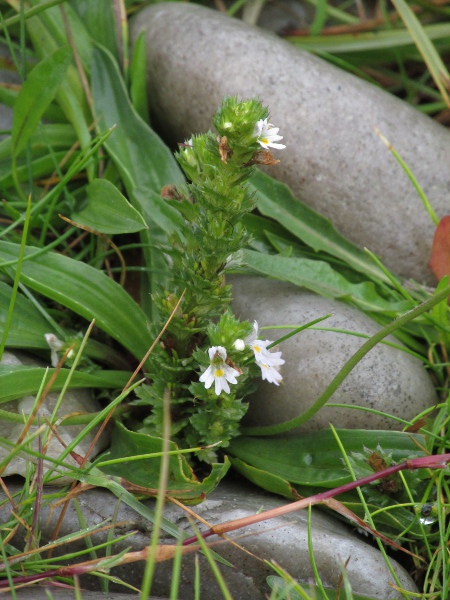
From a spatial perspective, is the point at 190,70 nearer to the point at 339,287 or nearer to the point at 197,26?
the point at 197,26

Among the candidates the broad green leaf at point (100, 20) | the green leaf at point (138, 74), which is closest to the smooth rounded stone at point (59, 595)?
the green leaf at point (138, 74)

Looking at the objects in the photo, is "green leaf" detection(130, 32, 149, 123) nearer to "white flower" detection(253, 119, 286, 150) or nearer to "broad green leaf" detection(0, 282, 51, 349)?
"broad green leaf" detection(0, 282, 51, 349)

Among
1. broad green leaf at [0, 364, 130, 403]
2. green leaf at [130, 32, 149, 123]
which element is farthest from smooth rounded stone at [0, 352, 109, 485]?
green leaf at [130, 32, 149, 123]

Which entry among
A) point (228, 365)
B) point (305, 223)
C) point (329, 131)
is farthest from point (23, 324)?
point (329, 131)

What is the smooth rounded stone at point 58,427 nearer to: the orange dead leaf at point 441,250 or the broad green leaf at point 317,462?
the broad green leaf at point 317,462

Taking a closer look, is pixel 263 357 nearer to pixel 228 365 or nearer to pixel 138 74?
pixel 228 365

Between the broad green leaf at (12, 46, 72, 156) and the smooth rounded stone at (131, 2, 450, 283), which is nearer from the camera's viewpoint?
the broad green leaf at (12, 46, 72, 156)
